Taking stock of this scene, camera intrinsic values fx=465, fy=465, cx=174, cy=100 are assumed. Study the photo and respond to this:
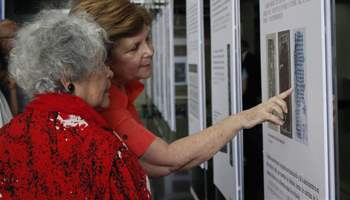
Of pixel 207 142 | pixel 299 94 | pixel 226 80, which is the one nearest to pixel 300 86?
pixel 299 94

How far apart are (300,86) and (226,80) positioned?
4.57 feet

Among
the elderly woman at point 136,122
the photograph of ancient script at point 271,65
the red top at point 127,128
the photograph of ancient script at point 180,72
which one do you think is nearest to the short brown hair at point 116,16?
the elderly woman at point 136,122

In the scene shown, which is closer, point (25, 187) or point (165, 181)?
point (25, 187)

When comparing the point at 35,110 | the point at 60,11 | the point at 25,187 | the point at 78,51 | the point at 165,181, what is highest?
the point at 60,11

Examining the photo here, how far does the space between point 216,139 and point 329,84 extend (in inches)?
26.0

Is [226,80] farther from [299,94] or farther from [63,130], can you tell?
[63,130]

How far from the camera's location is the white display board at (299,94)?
6.00 feet

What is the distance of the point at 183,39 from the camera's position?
321 inches

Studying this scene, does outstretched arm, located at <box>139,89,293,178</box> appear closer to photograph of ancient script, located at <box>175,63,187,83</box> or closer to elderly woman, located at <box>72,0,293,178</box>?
elderly woman, located at <box>72,0,293,178</box>

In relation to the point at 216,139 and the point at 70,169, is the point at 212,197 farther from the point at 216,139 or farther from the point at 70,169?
the point at 70,169

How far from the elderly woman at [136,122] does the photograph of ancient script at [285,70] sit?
5 cm

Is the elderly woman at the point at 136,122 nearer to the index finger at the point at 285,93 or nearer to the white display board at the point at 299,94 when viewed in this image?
the index finger at the point at 285,93

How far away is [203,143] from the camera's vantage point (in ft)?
7.48

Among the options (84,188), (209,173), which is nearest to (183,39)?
(209,173)
